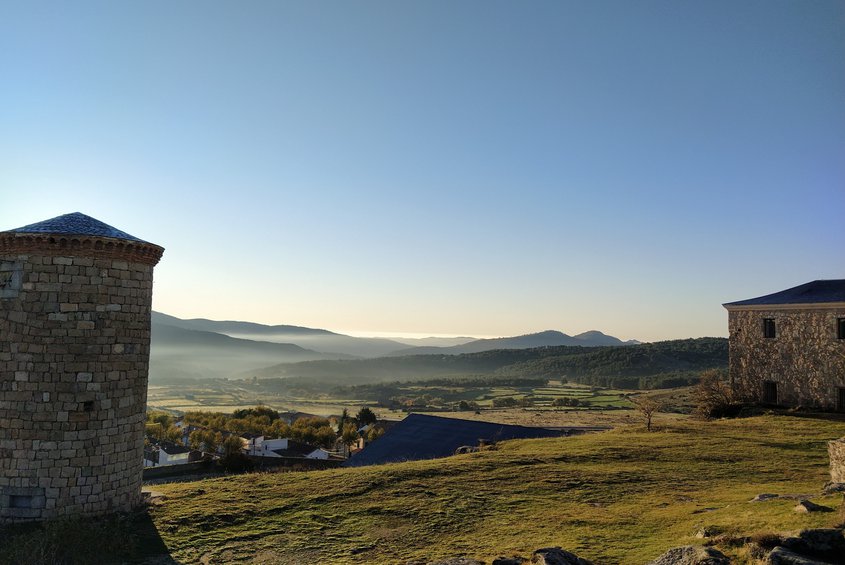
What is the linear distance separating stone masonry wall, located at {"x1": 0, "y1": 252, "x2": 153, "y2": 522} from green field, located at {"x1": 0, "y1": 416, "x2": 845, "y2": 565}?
1.55m

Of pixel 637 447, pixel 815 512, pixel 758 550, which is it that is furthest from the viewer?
pixel 637 447

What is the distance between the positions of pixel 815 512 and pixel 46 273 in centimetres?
1708

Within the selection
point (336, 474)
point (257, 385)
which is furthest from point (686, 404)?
point (257, 385)

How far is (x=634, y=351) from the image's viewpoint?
119 m

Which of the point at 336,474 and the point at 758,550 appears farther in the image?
the point at 336,474

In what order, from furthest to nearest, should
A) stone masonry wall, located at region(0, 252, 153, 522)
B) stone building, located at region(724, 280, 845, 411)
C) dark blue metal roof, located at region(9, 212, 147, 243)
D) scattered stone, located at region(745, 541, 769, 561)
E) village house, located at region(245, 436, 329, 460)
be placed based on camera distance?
village house, located at region(245, 436, 329, 460), stone building, located at region(724, 280, 845, 411), dark blue metal roof, located at region(9, 212, 147, 243), stone masonry wall, located at region(0, 252, 153, 522), scattered stone, located at region(745, 541, 769, 561)

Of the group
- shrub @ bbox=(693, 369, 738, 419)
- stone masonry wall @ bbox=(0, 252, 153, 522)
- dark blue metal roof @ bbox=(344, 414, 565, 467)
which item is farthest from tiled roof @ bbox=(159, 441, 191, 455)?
shrub @ bbox=(693, 369, 738, 419)

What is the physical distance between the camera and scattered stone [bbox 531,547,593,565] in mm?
8562

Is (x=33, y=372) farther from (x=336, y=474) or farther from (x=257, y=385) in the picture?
(x=257, y=385)

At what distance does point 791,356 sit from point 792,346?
0.54 metres

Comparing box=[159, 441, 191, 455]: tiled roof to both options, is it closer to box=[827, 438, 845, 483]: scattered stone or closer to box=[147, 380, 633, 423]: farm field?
box=[147, 380, 633, 423]: farm field

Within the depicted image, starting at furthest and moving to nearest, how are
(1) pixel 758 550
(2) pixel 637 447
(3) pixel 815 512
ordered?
(2) pixel 637 447 < (3) pixel 815 512 < (1) pixel 758 550

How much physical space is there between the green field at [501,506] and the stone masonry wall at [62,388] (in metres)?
1.55

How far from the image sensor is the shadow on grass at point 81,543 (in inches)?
428
